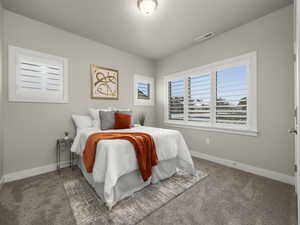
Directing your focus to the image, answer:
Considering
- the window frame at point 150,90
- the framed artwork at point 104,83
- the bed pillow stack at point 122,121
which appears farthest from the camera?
the window frame at point 150,90

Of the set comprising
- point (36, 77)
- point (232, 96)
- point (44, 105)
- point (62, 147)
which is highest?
point (36, 77)

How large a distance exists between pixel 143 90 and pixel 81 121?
6.50 feet

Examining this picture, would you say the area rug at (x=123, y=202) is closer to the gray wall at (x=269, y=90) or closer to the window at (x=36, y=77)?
the gray wall at (x=269, y=90)

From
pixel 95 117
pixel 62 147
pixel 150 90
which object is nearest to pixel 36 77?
pixel 95 117

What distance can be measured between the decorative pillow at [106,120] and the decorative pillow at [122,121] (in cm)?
8

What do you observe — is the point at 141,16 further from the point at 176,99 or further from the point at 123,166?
the point at 123,166

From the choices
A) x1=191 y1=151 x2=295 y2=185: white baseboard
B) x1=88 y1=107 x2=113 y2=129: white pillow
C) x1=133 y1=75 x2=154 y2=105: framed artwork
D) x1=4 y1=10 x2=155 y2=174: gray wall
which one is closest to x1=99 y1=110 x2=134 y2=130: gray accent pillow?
x1=88 y1=107 x2=113 y2=129: white pillow

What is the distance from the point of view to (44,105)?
7.82 feet

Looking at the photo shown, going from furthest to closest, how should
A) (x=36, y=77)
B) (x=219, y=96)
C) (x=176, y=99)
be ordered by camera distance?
(x=176, y=99), (x=219, y=96), (x=36, y=77)

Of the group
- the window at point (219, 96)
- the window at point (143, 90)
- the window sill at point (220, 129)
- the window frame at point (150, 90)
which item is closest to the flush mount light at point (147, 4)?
the window at point (219, 96)

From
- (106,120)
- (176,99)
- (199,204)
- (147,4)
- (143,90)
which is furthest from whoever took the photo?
(143,90)

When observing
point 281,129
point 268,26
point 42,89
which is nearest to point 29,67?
point 42,89

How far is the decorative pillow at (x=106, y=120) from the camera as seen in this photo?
2523 millimetres

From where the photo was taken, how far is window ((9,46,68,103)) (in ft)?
6.98
